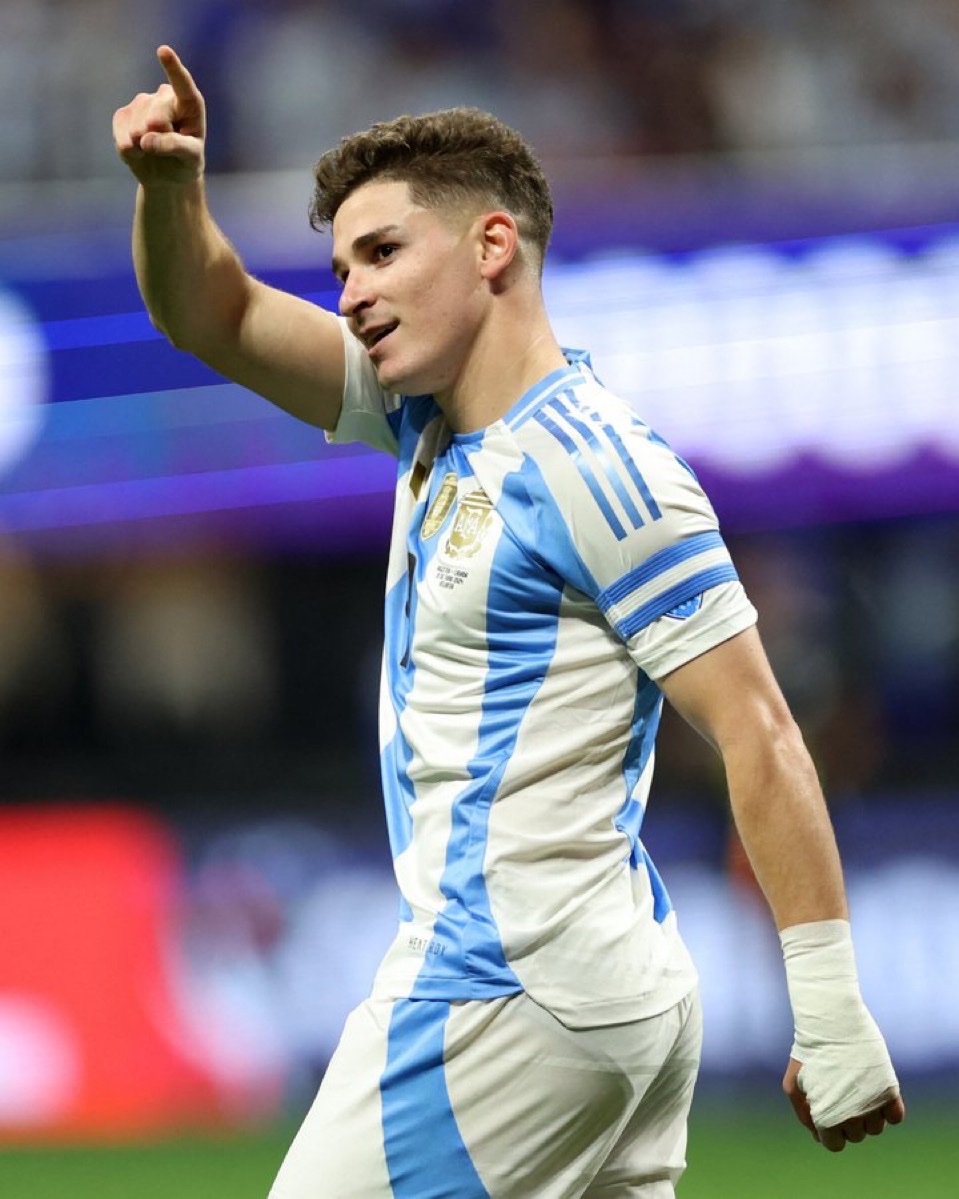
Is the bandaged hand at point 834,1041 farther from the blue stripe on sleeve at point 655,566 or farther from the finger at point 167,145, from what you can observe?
the finger at point 167,145

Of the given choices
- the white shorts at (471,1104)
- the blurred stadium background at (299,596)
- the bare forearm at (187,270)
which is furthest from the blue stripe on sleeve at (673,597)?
the blurred stadium background at (299,596)

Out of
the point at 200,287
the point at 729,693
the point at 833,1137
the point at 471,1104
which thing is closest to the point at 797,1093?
the point at 833,1137

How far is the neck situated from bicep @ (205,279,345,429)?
0.26 metres

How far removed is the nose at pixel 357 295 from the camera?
3062 mm

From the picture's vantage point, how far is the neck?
3064mm

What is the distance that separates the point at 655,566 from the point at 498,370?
481mm

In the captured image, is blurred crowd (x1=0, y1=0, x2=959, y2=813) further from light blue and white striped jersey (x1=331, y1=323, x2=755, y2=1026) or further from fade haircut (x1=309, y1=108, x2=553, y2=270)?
light blue and white striped jersey (x1=331, y1=323, x2=755, y2=1026)

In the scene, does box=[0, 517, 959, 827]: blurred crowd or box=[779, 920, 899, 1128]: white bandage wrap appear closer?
box=[779, 920, 899, 1128]: white bandage wrap

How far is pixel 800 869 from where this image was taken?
2752 millimetres

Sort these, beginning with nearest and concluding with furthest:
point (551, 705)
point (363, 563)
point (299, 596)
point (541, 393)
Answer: point (551, 705) → point (541, 393) → point (363, 563) → point (299, 596)

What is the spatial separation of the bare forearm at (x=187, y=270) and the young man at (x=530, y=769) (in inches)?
3.0

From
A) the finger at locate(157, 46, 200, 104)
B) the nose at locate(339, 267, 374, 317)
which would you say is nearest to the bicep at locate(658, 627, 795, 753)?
the nose at locate(339, 267, 374, 317)

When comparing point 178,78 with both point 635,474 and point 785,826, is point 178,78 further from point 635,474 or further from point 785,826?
point 785,826

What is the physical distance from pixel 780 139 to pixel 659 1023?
7.25 m
